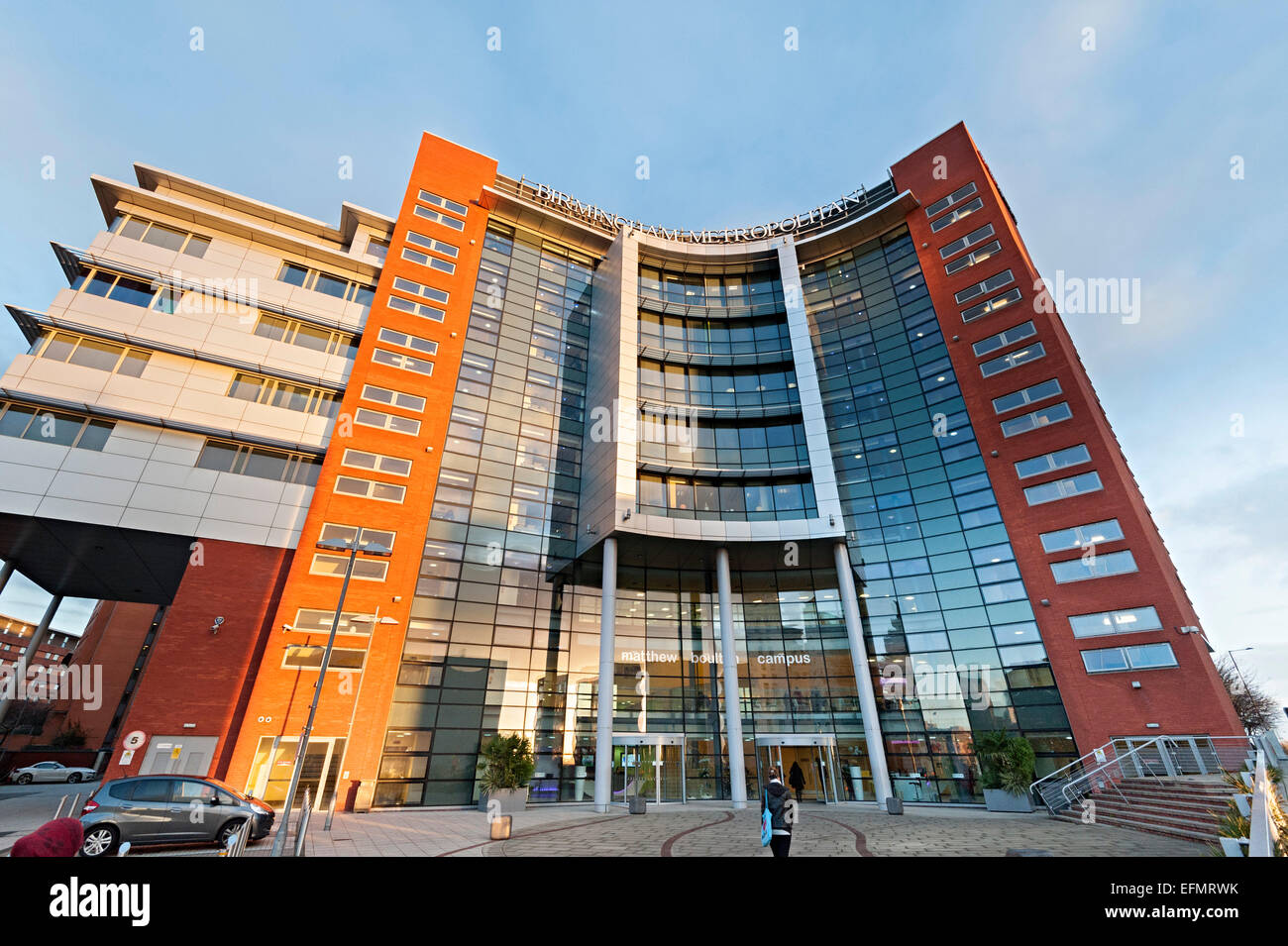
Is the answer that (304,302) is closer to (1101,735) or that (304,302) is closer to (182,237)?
(182,237)

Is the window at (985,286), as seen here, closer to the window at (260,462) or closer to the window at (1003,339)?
the window at (1003,339)

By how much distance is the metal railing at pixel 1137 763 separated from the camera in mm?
19531

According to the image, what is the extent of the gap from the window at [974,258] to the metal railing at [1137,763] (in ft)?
85.8

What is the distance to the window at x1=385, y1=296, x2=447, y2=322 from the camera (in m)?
30.6

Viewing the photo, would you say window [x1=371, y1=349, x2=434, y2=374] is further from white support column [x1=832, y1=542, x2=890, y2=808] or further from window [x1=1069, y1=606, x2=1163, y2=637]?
window [x1=1069, y1=606, x2=1163, y2=637]

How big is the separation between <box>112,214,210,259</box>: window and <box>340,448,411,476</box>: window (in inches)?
538

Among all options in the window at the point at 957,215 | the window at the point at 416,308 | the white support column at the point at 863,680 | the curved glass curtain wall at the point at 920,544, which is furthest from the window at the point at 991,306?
the window at the point at 416,308

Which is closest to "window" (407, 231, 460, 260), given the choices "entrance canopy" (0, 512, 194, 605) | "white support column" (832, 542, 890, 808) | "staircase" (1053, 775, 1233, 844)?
"entrance canopy" (0, 512, 194, 605)

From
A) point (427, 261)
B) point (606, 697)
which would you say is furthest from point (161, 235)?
point (606, 697)

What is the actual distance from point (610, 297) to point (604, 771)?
86.1 feet

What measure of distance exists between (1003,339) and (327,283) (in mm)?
38573

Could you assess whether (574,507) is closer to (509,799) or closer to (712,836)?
(509,799)
